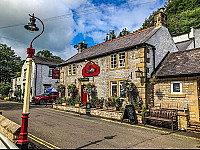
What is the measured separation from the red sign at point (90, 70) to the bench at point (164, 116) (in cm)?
722

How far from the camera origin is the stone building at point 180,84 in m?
9.41

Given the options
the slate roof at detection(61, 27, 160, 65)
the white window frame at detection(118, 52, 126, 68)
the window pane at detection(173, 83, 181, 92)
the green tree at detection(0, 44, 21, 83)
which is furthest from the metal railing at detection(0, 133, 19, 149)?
the green tree at detection(0, 44, 21, 83)

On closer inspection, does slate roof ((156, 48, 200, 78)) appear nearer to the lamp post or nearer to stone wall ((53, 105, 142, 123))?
stone wall ((53, 105, 142, 123))

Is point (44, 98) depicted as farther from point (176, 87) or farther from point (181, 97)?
point (181, 97)

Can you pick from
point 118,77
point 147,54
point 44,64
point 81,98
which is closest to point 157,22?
point 147,54

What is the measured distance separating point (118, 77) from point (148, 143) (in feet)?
25.2

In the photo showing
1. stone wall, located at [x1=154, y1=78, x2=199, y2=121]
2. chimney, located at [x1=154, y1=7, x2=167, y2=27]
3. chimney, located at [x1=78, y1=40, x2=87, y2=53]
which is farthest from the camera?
chimney, located at [x1=78, y1=40, x2=87, y2=53]

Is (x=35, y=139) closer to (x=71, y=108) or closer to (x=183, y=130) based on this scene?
(x=183, y=130)

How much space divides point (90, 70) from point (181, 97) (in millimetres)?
9095

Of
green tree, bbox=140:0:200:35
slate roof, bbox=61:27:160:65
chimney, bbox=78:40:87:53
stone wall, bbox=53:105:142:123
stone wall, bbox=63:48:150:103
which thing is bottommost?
stone wall, bbox=53:105:142:123

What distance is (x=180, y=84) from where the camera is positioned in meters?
10.2

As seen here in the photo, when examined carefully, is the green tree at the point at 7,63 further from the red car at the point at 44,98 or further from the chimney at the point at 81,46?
the chimney at the point at 81,46

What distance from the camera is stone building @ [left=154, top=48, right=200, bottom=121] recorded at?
9.41 meters

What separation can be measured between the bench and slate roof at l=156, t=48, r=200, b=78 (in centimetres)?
261
